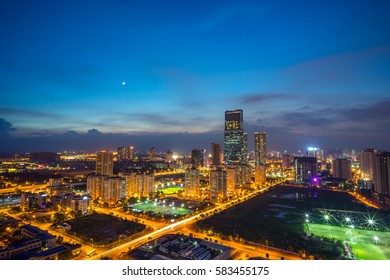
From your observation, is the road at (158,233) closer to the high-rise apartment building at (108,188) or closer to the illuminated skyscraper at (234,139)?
the high-rise apartment building at (108,188)

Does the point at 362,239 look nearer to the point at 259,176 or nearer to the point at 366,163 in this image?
the point at 259,176

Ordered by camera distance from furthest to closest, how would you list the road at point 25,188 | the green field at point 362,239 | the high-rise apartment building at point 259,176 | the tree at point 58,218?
the high-rise apartment building at point 259,176 → the road at point 25,188 → the tree at point 58,218 → the green field at point 362,239

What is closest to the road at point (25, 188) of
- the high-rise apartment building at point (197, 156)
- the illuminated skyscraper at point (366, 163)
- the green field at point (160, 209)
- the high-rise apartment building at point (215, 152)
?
the green field at point (160, 209)

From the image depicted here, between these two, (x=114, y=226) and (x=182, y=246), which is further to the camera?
(x=114, y=226)

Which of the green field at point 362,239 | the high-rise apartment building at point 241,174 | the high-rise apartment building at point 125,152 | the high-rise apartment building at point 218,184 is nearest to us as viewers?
the green field at point 362,239
